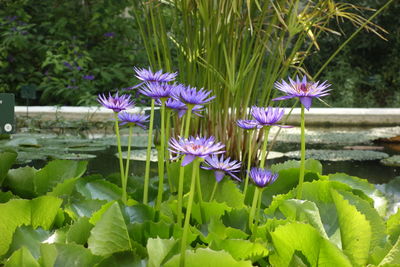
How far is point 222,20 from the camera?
2006mm

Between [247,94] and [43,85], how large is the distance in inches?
165

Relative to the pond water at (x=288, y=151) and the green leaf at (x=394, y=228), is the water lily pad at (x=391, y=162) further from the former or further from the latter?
the green leaf at (x=394, y=228)

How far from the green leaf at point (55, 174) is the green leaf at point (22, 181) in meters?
0.01

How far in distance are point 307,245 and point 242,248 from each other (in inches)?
3.4

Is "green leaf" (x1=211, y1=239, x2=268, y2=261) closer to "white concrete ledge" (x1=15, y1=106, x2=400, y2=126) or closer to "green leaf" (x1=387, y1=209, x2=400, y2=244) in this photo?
"green leaf" (x1=387, y1=209, x2=400, y2=244)

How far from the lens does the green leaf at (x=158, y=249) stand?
684 millimetres

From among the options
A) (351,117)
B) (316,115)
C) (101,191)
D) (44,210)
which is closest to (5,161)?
(101,191)

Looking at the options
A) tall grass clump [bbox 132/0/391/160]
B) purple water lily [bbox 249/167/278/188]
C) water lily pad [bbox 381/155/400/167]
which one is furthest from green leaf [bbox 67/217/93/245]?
water lily pad [bbox 381/155/400/167]

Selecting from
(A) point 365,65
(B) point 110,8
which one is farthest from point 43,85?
(A) point 365,65

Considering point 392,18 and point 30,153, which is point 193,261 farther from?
point 392,18

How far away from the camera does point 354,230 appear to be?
31.0 inches

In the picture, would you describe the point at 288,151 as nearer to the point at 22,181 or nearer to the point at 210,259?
the point at 22,181

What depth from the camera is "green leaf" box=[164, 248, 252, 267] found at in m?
0.63

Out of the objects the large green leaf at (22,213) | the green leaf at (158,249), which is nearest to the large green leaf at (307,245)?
the green leaf at (158,249)
